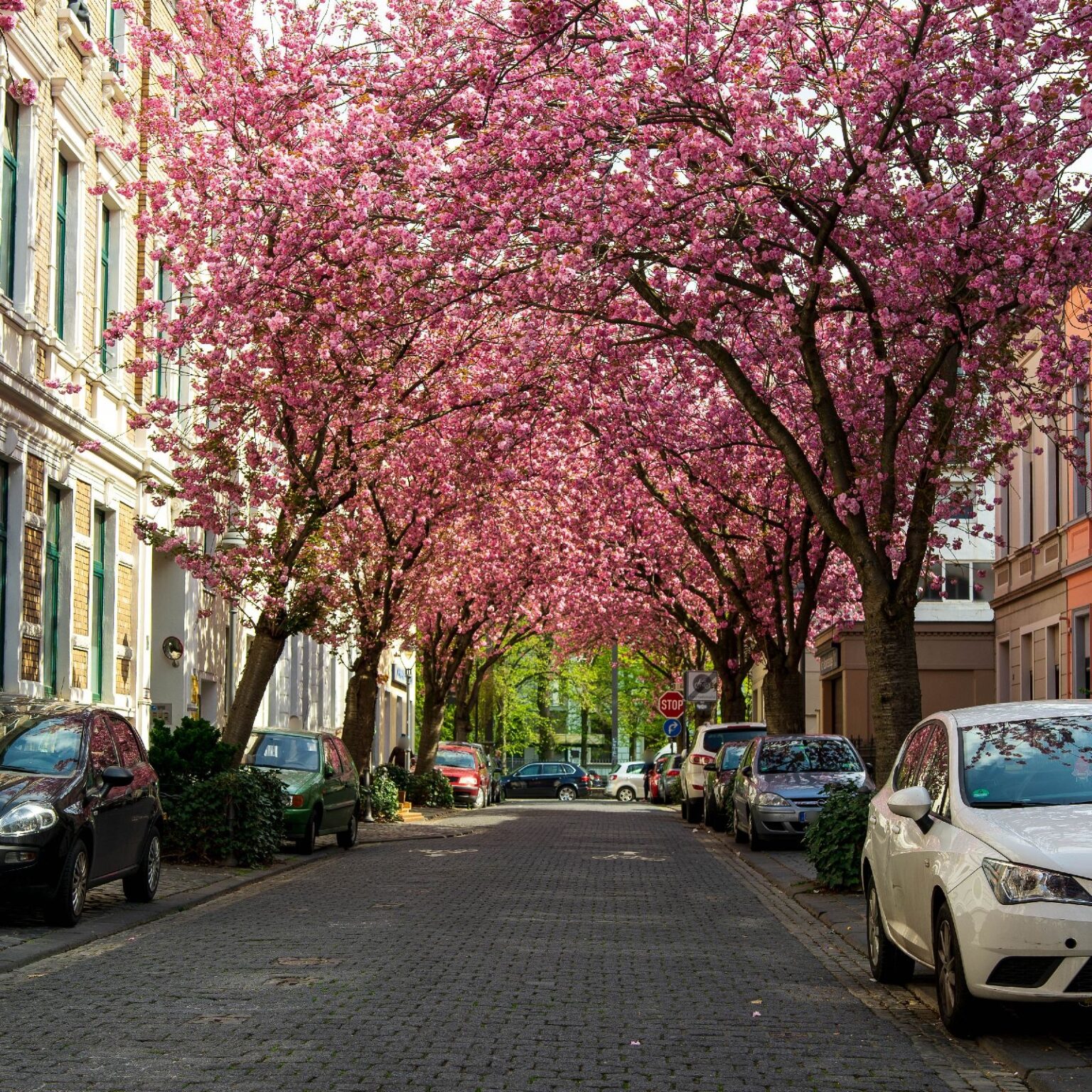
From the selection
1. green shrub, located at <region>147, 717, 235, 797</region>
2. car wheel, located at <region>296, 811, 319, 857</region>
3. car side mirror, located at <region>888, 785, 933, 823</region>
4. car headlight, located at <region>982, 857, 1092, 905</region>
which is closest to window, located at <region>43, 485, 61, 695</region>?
green shrub, located at <region>147, 717, 235, 797</region>

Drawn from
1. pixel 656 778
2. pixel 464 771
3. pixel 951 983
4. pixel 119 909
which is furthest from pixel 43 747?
pixel 656 778

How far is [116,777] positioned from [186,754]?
639 cm

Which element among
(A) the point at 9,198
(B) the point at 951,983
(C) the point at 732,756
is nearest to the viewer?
(B) the point at 951,983

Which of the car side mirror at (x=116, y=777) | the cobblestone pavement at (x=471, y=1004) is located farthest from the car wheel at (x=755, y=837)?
the car side mirror at (x=116, y=777)

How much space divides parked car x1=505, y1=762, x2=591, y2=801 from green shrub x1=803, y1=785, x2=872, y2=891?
47034 millimetres

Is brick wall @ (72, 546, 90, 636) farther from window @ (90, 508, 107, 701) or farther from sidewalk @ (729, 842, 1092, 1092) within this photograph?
sidewalk @ (729, 842, 1092, 1092)

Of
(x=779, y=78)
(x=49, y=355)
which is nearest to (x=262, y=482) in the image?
(x=49, y=355)

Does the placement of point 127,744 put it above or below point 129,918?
above

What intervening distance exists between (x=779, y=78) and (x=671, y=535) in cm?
2411

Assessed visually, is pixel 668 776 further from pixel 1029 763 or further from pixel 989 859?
pixel 989 859

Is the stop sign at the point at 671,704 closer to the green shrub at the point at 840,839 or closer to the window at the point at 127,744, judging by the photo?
the green shrub at the point at 840,839

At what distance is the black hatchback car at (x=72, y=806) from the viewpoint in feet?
39.9

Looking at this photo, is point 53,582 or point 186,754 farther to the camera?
point 53,582

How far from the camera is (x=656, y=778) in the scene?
54438 mm
